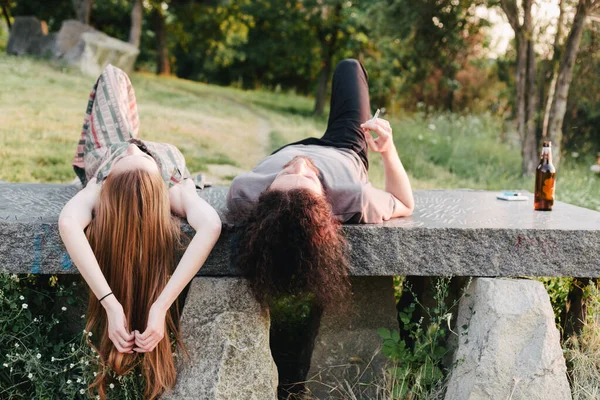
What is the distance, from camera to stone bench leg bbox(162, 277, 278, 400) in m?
2.84

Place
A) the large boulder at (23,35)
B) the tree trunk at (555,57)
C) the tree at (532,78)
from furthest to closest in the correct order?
the large boulder at (23,35) < the tree trunk at (555,57) < the tree at (532,78)

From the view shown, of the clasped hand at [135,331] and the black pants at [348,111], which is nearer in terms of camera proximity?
the clasped hand at [135,331]

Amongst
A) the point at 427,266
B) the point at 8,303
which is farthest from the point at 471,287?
the point at 8,303

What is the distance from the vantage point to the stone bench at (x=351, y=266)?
9.50 feet

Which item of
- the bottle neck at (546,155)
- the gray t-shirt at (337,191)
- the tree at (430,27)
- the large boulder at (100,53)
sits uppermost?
the tree at (430,27)

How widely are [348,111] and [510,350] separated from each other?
1879mm

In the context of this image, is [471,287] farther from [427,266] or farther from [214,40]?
[214,40]

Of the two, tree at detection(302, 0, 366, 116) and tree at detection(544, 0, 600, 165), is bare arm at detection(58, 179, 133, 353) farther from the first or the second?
tree at detection(302, 0, 366, 116)

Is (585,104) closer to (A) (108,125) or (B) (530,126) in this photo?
(B) (530,126)

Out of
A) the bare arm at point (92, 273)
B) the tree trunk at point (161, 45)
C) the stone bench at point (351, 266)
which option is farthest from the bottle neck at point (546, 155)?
the tree trunk at point (161, 45)

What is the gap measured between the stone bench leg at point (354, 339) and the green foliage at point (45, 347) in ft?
3.12

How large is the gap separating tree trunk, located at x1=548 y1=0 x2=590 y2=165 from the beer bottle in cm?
419

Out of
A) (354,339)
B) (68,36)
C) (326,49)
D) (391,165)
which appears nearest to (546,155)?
(391,165)

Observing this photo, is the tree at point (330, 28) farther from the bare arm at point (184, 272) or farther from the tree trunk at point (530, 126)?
the bare arm at point (184, 272)
